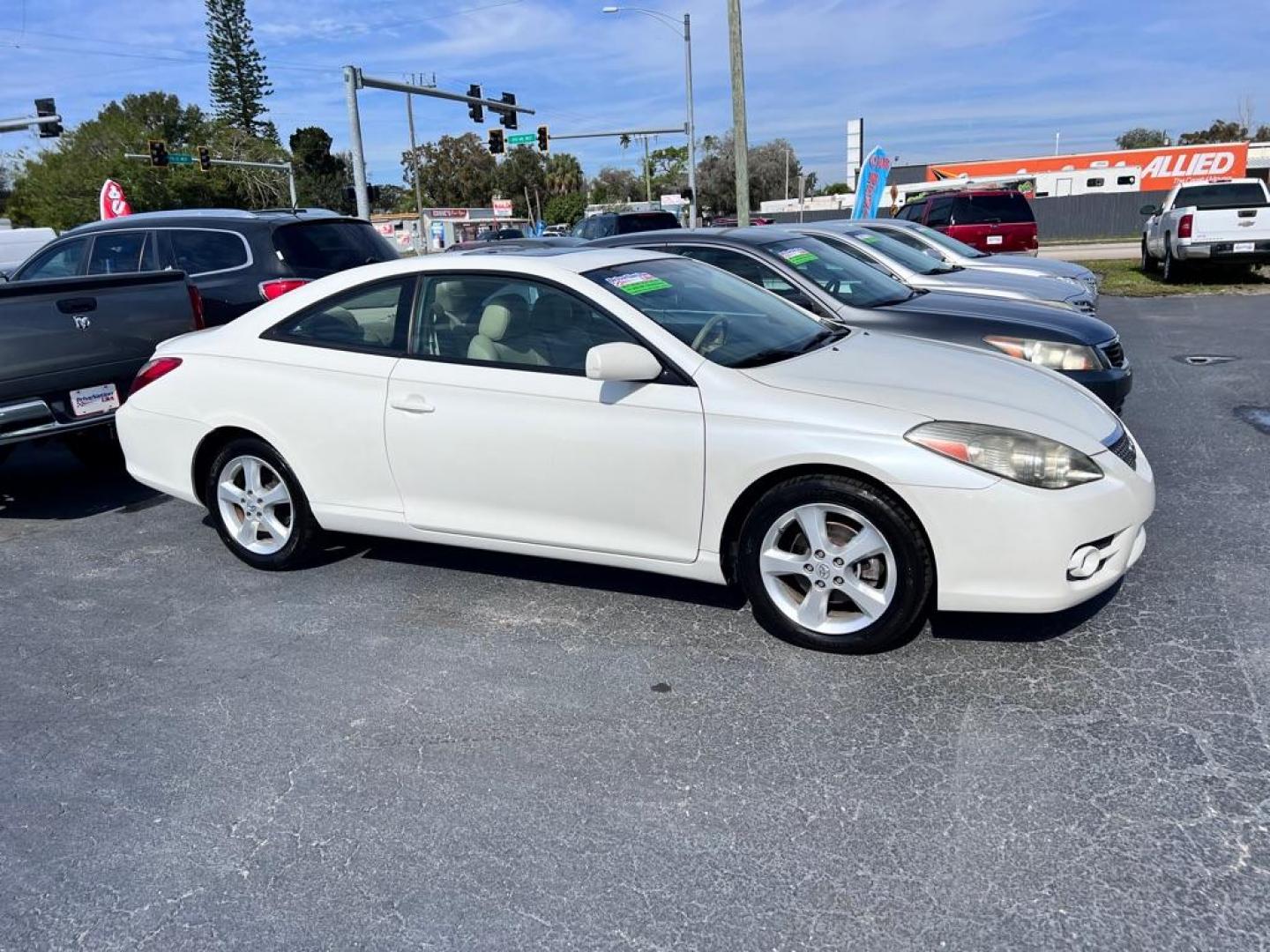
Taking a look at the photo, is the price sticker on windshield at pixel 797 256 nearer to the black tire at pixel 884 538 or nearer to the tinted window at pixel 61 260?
the black tire at pixel 884 538

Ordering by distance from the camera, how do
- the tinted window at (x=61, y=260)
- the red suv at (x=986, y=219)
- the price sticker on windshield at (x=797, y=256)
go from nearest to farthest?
the price sticker on windshield at (x=797, y=256) → the tinted window at (x=61, y=260) → the red suv at (x=986, y=219)

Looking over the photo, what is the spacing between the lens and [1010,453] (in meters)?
3.61

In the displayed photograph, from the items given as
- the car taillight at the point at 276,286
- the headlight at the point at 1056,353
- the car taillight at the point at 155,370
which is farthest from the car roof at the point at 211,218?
the headlight at the point at 1056,353

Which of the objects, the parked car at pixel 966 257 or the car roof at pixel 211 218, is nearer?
the car roof at pixel 211 218

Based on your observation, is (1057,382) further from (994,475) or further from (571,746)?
(571,746)

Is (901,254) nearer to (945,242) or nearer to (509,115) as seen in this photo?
(945,242)

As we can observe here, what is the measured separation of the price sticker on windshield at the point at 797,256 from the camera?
23.1 feet

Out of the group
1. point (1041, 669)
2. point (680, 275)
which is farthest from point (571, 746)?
point (680, 275)

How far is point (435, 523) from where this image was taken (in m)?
4.57

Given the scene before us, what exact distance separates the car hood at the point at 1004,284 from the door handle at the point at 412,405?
562cm

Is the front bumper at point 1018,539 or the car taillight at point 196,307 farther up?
the car taillight at point 196,307

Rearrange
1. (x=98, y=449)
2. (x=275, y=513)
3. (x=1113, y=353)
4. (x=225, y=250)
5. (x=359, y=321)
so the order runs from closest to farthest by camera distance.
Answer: (x=359, y=321)
(x=275, y=513)
(x=1113, y=353)
(x=98, y=449)
(x=225, y=250)

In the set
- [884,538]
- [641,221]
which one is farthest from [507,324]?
[641,221]

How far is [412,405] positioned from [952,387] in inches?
89.2
